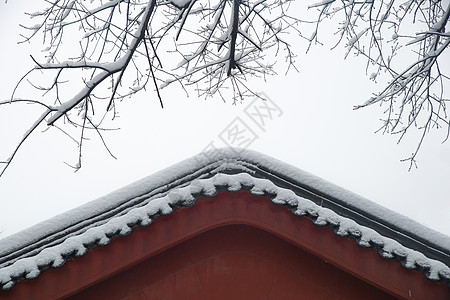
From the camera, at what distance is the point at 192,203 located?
2449 mm

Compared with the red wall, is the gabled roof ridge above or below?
above

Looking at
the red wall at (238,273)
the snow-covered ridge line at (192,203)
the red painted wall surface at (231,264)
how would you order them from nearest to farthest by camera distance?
the snow-covered ridge line at (192,203), the red painted wall surface at (231,264), the red wall at (238,273)

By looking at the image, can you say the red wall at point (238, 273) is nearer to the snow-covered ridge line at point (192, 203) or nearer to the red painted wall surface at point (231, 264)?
the red painted wall surface at point (231, 264)

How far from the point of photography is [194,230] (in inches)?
102

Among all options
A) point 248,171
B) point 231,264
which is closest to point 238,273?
point 231,264

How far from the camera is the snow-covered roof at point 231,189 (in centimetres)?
239

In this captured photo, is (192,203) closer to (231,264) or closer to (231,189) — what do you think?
(231,189)

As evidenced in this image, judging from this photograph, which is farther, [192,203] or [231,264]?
[231,264]

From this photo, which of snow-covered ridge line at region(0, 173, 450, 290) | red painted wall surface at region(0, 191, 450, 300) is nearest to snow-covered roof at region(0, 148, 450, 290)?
snow-covered ridge line at region(0, 173, 450, 290)

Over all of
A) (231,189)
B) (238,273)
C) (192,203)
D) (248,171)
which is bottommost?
(238,273)

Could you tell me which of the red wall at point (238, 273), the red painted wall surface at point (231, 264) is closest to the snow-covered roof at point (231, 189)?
the red painted wall surface at point (231, 264)

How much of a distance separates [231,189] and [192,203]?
0.27m

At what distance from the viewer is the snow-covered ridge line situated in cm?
231

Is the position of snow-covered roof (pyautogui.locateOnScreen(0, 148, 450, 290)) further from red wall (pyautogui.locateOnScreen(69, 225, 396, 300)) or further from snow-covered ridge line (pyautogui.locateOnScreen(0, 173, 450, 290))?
red wall (pyautogui.locateOnScreen(69, 225, 396, 300))
